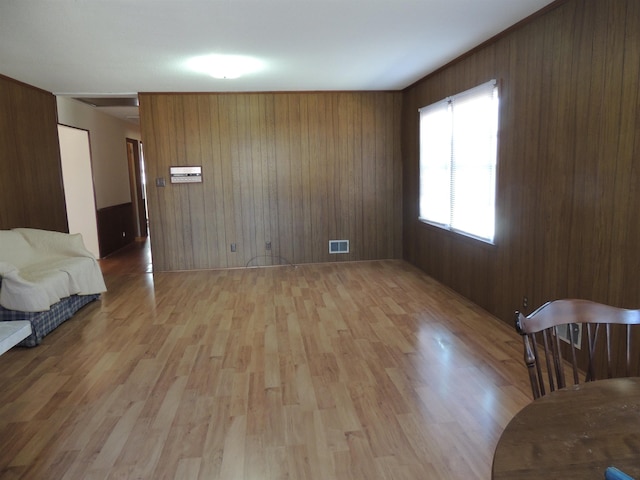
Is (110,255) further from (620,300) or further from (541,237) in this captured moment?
(620,300)

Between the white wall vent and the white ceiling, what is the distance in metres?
2.25

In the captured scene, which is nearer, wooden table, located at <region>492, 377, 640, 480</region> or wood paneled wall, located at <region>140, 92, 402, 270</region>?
wooden table, located at <region>492, 377, 640, 480</region>

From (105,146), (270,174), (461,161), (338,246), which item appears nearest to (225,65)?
(270,174)

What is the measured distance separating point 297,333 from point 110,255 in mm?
4855

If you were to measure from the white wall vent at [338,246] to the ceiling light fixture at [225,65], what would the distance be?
8.54 ft

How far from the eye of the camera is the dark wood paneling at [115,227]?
→ 6.84 m

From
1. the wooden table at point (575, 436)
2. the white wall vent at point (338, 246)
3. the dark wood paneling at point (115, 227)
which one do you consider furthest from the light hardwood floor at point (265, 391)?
the dark wood paneling at point (115, 227)

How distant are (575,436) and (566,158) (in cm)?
232

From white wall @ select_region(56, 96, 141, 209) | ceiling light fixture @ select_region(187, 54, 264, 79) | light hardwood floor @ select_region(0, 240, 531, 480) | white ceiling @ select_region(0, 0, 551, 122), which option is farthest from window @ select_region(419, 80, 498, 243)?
white wall @ select_region(56, 96, 141, 209)

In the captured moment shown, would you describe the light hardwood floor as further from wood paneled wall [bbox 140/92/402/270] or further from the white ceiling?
the white ceiling

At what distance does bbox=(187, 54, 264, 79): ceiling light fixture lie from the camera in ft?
13.2

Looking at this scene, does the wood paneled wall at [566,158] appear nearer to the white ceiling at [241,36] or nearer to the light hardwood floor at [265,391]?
the white ceiling at [241,36]

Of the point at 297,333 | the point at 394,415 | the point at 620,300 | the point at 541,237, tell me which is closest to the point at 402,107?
the point at 541,237

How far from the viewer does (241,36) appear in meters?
3.41
